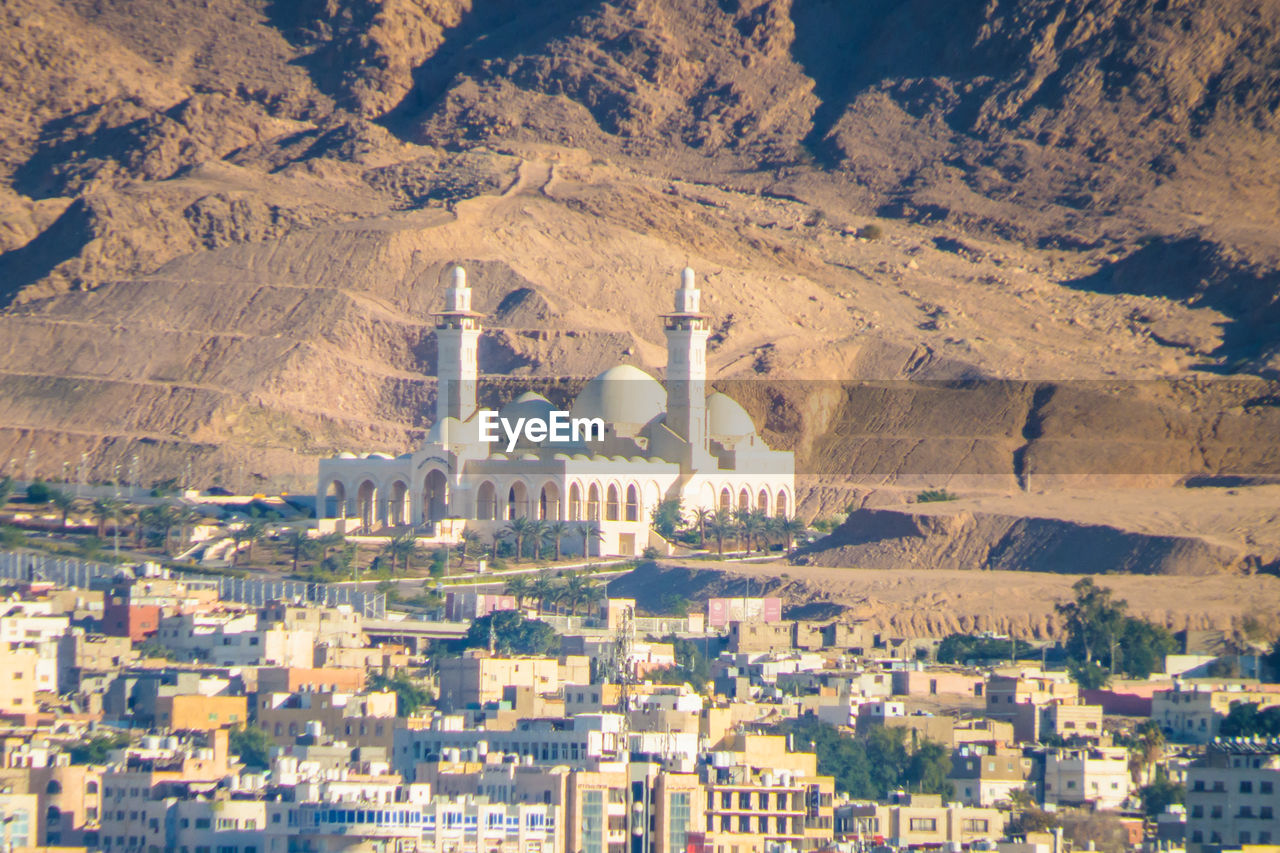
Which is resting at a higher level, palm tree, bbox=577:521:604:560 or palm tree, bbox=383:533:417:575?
palm tree, bbox=577:521:604:560

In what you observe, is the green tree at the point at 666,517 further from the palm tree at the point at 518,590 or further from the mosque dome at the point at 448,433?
the palm tree at the point at 518,590

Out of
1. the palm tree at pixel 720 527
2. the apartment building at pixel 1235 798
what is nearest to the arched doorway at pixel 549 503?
the palm tree at pixel 720 527

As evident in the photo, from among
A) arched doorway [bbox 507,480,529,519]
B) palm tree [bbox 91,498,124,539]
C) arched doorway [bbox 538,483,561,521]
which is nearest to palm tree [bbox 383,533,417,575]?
arched doorway [bbox 507,480,529,519]

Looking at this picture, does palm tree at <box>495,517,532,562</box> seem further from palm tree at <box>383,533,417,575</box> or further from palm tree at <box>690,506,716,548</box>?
palm tree at <box>690,506,716,548</box>

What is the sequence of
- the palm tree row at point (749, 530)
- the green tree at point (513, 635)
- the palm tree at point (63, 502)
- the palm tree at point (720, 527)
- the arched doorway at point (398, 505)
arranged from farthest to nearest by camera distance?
the arched doorway at point (398, 505) → the palm tree row at point (749, 530) → the palm tree at point (720, 527) → the palm tree at point (63, 502) → the green tree at point (513, 635)

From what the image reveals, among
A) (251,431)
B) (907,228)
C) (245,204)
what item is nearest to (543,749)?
(251,431)

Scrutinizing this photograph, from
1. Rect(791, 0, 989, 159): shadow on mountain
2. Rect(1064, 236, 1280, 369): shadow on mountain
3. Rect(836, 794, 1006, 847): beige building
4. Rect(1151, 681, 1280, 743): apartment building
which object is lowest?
Rect(836, 794, 1006, 847): beige building
